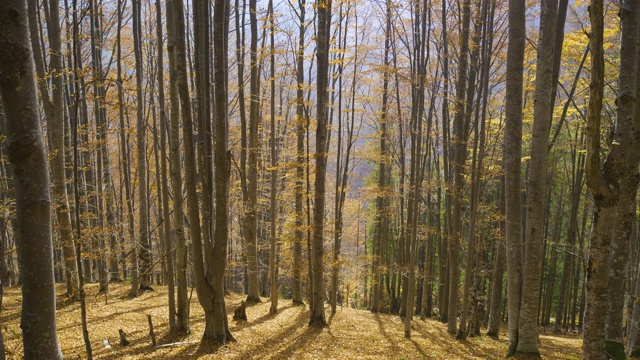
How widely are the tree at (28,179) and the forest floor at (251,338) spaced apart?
414cm

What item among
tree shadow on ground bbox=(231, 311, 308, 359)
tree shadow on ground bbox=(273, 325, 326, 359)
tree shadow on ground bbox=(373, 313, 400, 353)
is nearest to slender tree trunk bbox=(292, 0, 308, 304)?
tree shadow on ground bbox=(231, 311, 308, 359)

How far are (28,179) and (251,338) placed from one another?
682cm

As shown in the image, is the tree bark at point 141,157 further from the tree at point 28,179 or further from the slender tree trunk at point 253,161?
the tree at point 28,179

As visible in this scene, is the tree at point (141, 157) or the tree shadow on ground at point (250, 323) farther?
the tree at point (141, 157)

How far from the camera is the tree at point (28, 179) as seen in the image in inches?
78.6

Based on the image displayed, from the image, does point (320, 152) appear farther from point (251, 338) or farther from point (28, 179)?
point (28, 179)

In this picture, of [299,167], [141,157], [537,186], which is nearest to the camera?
[537,186]

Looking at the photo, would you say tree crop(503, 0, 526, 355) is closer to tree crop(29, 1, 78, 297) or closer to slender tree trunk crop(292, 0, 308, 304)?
slender tree trunk crop(292, 0, 308, 304)

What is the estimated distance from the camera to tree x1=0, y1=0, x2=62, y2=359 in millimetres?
1996

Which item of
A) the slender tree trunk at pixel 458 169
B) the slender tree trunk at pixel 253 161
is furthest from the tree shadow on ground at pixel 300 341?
the slender tree trunk at pixel 458 169

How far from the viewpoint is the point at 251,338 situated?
8109 mm

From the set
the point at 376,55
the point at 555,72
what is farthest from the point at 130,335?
the point at 376,55

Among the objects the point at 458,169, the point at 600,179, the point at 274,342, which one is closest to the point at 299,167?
the point at 458,169

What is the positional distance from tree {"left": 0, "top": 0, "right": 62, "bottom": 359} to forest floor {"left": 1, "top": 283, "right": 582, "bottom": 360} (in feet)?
13.6
